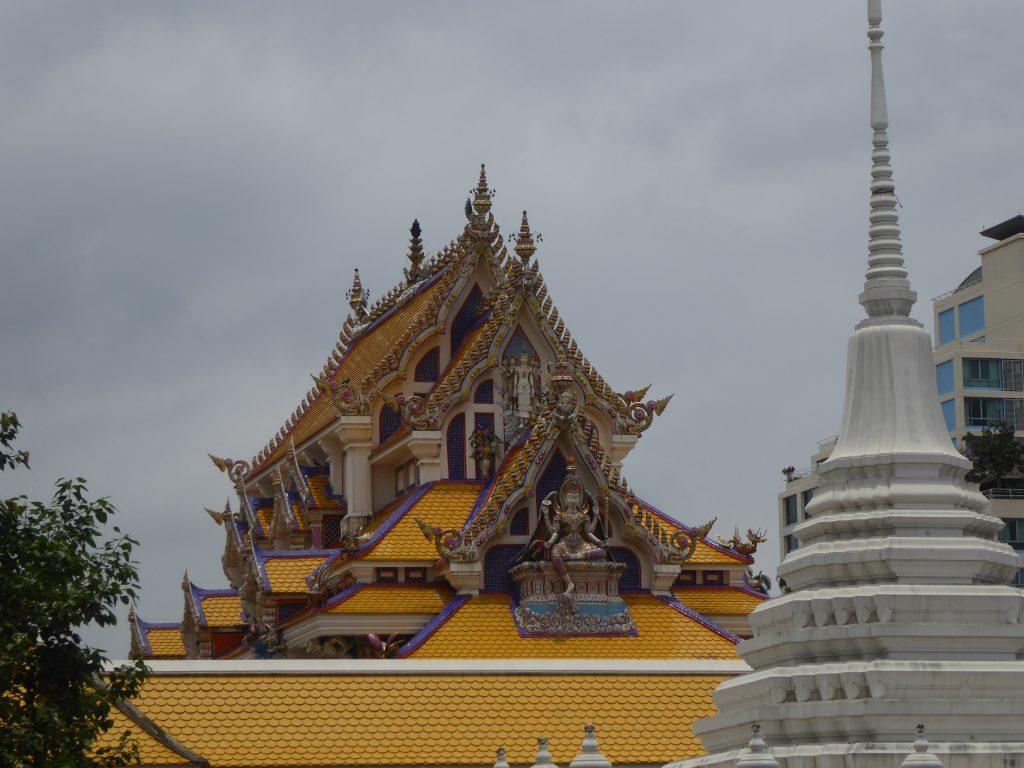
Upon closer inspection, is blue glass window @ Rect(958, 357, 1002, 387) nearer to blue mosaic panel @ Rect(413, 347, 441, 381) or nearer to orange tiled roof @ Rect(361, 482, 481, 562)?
blue mosaic panel @ Rect(413, 347, 441, 381)

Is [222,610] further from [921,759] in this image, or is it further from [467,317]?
[921,759]

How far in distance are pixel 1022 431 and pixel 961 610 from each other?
60377 mm

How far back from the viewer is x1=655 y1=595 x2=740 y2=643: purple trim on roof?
40.0 m

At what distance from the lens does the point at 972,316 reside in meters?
86.1

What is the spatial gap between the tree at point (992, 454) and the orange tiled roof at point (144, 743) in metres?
52.6

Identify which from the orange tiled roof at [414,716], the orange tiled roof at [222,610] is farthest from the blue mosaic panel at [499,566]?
the orange tiled roof at [222,610]

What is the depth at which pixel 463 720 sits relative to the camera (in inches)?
1271

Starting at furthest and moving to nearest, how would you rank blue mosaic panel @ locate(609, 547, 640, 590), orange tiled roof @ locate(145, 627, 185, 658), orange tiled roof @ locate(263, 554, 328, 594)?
orange tiled roof @ locate(145, 627, 185, 658) → orange tiled roof @ locate(263, 554, 328, 594) → blue mosaic panel @ locate(609, 547, 640, 590)

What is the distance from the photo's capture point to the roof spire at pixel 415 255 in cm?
5231

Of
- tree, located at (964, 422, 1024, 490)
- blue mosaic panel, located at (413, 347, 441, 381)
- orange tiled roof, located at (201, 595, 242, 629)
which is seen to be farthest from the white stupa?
tree, located at (964, 422, 1024, 490)

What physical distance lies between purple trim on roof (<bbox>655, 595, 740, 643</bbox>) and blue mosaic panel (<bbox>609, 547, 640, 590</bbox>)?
47 cm

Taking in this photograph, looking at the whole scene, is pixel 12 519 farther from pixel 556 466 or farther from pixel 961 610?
pixel 556 466

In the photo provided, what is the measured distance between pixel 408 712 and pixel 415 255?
22337mm

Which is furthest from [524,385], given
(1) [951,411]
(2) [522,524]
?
(1) [951,411]
